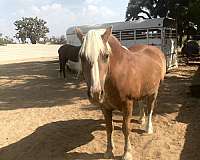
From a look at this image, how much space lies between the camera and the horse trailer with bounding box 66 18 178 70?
52.6ft

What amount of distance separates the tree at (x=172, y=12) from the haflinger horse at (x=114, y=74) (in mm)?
13191

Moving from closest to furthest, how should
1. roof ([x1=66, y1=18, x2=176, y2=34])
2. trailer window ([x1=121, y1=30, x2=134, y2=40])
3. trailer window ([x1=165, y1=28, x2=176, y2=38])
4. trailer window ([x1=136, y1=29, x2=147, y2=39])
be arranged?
roof ([x1=66, y1=18, x2=176, y2=34])
trailer window ([x1=165, y1=28, x2=176, y2=38])
trailer window ([x1=136, y1=29, x2=147, y2=39])
trailer window ([x1=121, y1=30, x2=134, y2=40])

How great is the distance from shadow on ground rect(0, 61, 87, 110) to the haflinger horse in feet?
14.9

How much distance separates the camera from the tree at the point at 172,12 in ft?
70.6

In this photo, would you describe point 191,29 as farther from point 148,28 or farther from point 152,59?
point 152,59

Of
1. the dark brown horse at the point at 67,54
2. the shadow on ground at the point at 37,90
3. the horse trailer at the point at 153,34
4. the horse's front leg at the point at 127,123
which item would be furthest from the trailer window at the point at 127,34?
the horse's front leg at the point at 127,123

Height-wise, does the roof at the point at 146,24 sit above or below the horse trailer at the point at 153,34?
above

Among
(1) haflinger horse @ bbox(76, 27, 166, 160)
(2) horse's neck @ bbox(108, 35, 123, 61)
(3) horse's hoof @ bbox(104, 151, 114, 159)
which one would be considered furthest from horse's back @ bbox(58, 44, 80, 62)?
(2) horse's neck @ bbox(108, 35, 123, 61)

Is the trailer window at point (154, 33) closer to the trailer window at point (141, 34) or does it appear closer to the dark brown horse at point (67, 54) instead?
the trailer window at point (141, 34)

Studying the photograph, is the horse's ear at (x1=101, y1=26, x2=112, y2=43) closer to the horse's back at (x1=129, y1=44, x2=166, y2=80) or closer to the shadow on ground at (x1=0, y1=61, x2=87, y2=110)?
the horse's back at (x1=129, y1=44, x2=166, y2=80)

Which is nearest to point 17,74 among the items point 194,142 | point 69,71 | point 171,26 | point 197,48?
point 69,71

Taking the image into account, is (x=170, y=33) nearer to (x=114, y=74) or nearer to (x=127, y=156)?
(x=127, y=156)

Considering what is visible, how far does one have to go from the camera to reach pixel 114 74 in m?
5.00

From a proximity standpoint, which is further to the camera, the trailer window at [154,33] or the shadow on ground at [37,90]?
the trailer window at [154,33]
